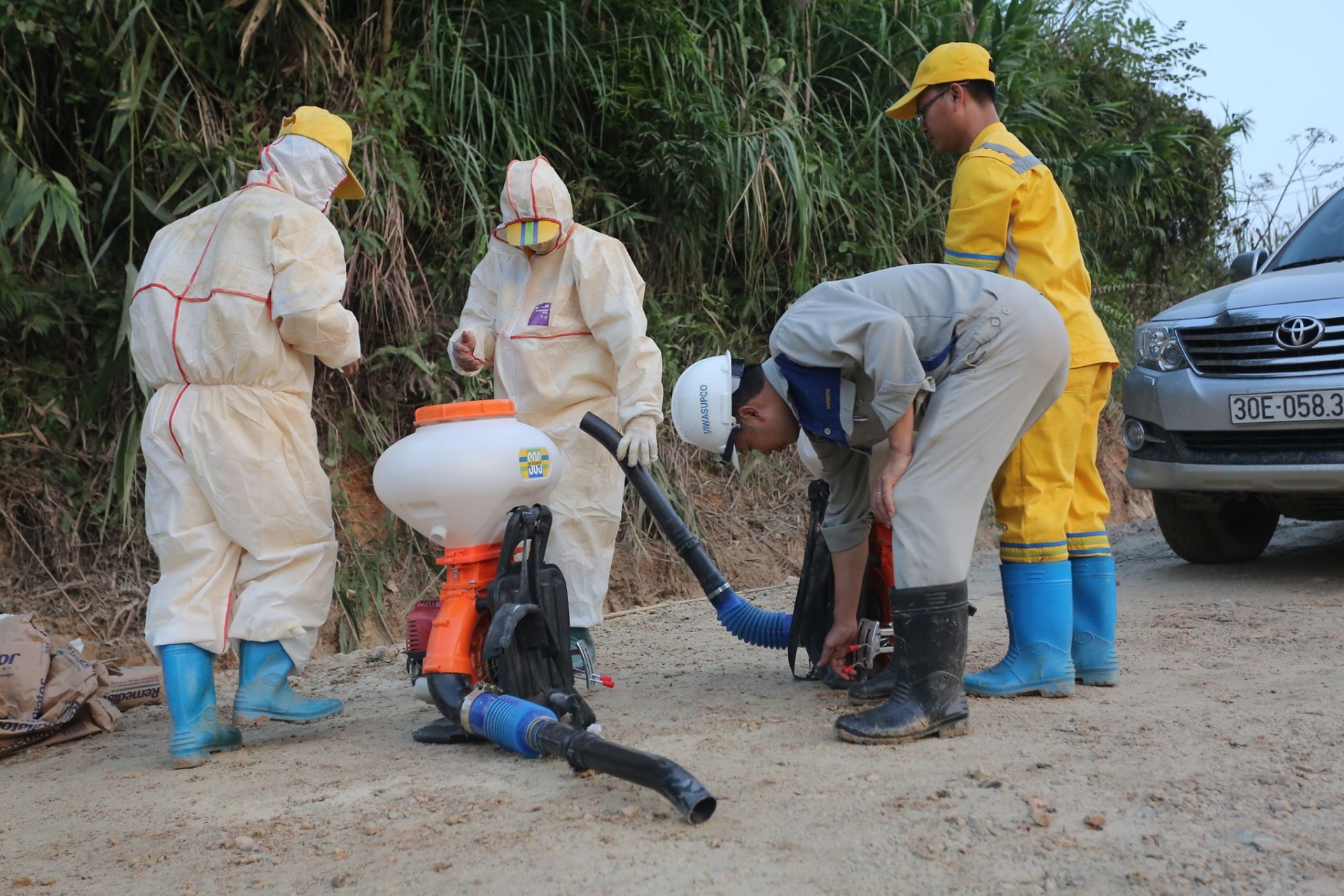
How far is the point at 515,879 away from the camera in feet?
7.48

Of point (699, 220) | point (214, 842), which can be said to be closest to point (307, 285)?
point (214, 842)

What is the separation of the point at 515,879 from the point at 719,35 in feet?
18.7

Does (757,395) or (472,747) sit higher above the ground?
(757,395)

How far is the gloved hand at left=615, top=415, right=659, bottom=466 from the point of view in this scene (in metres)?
3.80

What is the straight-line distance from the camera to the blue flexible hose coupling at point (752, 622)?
12.7 feet

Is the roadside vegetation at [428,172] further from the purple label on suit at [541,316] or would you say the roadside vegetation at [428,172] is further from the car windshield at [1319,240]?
the car windshield at [1319,240]

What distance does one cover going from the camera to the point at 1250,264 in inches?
230

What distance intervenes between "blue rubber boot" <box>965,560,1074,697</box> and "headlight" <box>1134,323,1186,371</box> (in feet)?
7.02

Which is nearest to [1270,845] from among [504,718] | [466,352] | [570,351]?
[504,718]

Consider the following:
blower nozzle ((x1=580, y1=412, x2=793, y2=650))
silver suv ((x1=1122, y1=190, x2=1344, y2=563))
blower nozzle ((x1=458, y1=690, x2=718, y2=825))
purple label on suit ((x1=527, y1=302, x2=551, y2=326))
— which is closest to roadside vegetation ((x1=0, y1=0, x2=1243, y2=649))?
purple label on suit ((x1=527, y1=302, x2=551, y2=326))

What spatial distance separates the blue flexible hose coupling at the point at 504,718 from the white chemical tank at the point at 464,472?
18.9 inches

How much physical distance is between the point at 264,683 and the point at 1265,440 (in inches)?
156

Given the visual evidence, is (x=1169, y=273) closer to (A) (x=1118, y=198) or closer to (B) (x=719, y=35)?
(A) (x=1118, y=198)

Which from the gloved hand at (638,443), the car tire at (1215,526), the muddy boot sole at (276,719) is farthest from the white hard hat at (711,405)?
the car tire at (1215,526)
